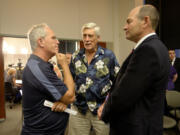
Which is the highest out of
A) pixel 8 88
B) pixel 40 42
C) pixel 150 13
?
pixel 150 13

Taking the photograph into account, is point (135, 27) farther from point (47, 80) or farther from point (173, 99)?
point (173, 99)

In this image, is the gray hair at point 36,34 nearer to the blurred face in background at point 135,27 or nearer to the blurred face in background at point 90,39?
the blurred face in background at point 90,39

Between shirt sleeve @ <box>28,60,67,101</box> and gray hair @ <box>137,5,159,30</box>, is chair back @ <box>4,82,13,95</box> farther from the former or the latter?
gray hair @ <box>137,5,159,30</box>

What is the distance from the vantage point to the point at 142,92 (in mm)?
841

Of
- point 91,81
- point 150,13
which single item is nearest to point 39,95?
point 91,81

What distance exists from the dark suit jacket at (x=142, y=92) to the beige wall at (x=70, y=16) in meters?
2.80

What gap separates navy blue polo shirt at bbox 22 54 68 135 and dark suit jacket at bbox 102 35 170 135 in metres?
0.37

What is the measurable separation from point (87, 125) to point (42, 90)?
0.68m

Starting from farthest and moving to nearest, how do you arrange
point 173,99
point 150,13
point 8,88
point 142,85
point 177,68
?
1. point 8,88
2. point 177,68
3. point 173,99
4. point 150,13
5. point 142,85

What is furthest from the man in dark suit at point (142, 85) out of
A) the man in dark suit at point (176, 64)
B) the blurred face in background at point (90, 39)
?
the man in dark suit at point (176, 64)

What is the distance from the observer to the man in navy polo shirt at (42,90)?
0.98 m

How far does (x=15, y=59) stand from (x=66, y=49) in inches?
165

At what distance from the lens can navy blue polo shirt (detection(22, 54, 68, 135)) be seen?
3.20 feet

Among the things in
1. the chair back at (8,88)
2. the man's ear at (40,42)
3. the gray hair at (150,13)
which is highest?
the gray hair at (150,13)
